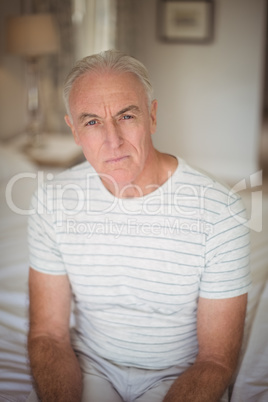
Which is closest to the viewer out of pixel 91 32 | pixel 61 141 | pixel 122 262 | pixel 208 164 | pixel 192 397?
pixel 192 397

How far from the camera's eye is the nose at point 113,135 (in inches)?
34.6

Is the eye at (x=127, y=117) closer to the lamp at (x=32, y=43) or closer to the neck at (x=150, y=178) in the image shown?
the neck at (x=150, y=178)

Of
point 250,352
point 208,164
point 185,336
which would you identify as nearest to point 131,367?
point 185,336

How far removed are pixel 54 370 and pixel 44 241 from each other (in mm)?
260

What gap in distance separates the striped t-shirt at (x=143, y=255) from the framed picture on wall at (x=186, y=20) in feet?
9.12

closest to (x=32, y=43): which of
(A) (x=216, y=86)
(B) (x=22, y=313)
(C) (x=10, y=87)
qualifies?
(C) (x=10, y=87)

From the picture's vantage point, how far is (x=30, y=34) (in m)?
2.55

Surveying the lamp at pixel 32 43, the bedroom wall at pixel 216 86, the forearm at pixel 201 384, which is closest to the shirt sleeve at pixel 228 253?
the forearm at pixel 201 384

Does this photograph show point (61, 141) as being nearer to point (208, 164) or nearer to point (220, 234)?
point (208, 164)

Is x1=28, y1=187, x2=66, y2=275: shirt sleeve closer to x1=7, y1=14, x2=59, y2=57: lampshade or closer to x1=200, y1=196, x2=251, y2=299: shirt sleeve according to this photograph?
x1=200, y1=196, x2=251, y2=299: shirt sleeve

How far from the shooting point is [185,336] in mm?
995

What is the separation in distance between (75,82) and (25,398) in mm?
Answer: 622

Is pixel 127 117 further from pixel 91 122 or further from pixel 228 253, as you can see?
pixel 228 253

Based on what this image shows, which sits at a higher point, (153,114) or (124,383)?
(153,114)
